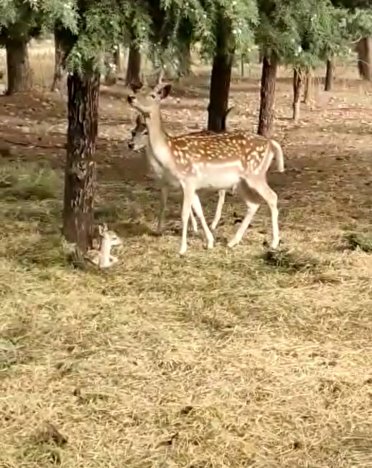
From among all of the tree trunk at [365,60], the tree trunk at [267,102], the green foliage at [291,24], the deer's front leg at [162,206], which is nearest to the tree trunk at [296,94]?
the tree trunk at [267,102]

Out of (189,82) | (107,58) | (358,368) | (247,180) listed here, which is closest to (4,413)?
(358,368)

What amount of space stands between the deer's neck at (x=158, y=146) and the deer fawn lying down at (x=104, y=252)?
70 centimetres

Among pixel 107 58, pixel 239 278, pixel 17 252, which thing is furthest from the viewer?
pixel 17 252

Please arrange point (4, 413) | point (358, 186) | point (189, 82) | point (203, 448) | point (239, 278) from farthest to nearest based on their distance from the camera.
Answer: point (189, 82) → point (358, 186) → point (239, 278) → point (4, 413) → point (203, 448)

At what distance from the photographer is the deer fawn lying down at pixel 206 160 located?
691 centimetres

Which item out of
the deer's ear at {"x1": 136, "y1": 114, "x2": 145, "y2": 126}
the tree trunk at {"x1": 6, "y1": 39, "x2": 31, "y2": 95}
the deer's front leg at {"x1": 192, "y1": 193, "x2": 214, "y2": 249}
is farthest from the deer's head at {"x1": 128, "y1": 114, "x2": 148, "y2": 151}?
the tree trunk at {"x1": 6, "y1": 39, "x2": 31, "y2": 95}

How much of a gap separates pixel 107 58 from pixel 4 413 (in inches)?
90.1

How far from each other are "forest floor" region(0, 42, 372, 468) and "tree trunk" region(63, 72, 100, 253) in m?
0.25

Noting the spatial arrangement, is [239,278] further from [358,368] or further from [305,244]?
[358,368]

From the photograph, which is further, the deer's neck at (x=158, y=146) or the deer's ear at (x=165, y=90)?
the deer's neck at (x=158, y=146)

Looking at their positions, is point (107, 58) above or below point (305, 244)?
above

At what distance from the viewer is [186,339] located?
17.0 ft

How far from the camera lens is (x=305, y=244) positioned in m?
7.18

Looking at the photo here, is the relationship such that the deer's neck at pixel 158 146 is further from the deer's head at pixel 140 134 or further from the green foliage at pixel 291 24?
the green foliage at pixel 291 24
